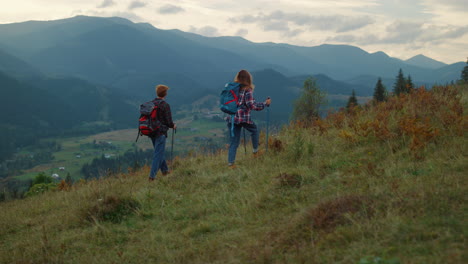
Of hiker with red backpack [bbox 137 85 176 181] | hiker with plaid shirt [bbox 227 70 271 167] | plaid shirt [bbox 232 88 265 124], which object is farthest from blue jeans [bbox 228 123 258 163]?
hiker with red backpack [bbox 137 85 176 181]

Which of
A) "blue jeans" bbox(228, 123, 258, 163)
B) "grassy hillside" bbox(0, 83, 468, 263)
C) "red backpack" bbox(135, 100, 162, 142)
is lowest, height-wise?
"grassy hillside" bbox(0, 83, 468, 263)

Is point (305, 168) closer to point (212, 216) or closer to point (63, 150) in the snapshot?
point (212, 216)

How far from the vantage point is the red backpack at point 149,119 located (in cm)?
831

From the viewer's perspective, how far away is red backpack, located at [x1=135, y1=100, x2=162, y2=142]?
27.3 ft

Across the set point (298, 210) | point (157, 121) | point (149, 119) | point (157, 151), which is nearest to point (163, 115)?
point (157, 121)

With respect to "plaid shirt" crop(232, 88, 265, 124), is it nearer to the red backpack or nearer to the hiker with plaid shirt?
the hiker with plaid shirt

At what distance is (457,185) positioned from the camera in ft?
14.6

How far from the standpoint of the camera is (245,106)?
8.20 meters

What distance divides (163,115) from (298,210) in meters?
4.69

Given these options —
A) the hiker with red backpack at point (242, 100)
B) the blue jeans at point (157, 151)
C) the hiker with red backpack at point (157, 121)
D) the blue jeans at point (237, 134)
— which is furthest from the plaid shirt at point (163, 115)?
the blue jeans at point (237, 134)

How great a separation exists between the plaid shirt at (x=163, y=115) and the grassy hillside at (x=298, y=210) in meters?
1.24

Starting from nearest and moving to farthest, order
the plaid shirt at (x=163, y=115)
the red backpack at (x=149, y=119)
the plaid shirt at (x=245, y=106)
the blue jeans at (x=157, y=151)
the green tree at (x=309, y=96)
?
1. the plaid shirt at (x=245, y=106)
2. the red backpack at (x=149, y=119)
3. the plaid shirt at (x=163, y=115)
4. the blue jeans at (x=157, y=151)
5. the green tree at (x=309, y=96)

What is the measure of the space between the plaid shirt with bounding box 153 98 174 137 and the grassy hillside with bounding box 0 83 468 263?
124 centimetres

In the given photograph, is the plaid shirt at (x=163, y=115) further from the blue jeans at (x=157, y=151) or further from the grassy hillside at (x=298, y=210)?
the grassy hillside at (x=298, y=210)
